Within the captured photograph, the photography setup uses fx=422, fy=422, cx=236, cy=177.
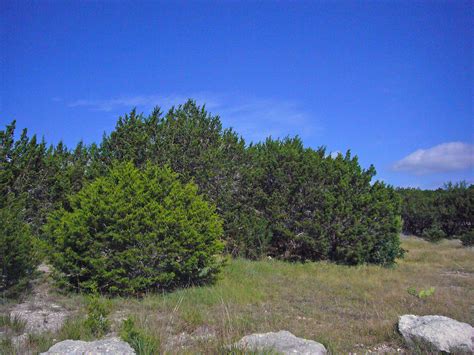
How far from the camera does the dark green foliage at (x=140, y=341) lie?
13.8 feet

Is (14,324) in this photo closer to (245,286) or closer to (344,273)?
(245,286)

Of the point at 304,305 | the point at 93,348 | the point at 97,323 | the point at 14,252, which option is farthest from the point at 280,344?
the point at 14,252

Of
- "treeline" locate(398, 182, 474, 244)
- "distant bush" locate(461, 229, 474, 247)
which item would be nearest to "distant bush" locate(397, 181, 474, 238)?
"treeline" locate(398, 182, 474, 244)

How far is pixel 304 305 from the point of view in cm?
771

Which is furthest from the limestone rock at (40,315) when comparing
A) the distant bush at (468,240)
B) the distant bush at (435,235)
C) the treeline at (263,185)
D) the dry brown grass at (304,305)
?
the distant bush at (435,235)

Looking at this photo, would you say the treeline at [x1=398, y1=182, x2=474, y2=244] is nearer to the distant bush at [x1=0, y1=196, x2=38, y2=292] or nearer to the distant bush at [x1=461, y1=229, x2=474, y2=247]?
the distant bush at [x1=461, y1=229, x2=474, y2=247]

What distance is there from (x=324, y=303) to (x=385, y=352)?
2784 millimetres

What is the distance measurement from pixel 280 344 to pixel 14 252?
495cm

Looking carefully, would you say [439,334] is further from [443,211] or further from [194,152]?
[443,211]

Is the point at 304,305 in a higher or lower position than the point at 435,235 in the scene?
lower

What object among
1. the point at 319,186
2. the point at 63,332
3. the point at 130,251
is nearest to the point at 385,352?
the point at 63,332

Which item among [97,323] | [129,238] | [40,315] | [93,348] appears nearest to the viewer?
[93,348]

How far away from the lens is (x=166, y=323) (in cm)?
610

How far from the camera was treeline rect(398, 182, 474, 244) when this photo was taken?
27.1 m
